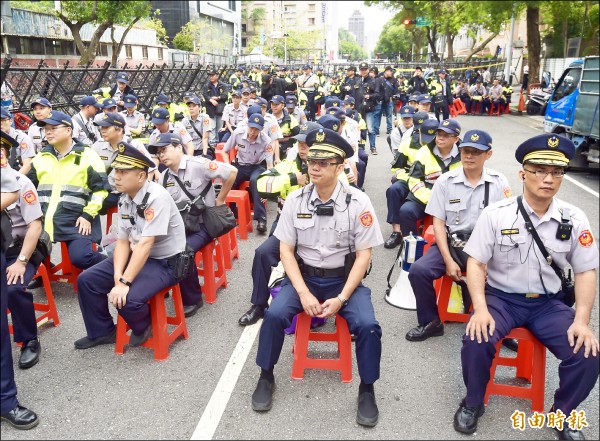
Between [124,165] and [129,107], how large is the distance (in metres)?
6.06

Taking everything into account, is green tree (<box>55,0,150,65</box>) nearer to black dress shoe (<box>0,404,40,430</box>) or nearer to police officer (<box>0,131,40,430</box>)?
police officer (<box>0,131,40,430</box>)

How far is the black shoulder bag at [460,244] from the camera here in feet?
13.6

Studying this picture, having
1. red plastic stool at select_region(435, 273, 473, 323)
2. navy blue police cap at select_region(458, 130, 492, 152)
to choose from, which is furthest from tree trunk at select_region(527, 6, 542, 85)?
red plastic stool at select_region(435, 273, 473, 323)

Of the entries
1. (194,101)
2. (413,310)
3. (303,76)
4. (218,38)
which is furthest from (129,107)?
(218,38)

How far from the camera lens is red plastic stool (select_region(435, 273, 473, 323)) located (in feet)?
14.1

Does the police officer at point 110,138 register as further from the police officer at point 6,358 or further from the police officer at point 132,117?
the police officer at point 132,117

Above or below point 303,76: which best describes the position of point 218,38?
above

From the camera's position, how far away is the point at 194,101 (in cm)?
930

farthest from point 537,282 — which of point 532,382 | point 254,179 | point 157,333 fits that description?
point 254,179

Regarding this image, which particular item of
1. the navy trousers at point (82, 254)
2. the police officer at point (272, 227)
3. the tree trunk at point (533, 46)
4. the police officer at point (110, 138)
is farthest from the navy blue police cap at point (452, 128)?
the tree trunk at point (533, 46)

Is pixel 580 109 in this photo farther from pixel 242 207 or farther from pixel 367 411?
pixel 367 411

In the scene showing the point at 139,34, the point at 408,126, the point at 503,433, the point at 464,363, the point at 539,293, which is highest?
the point at 139,34

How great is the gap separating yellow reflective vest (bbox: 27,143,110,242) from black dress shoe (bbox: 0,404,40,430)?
1.97 metres

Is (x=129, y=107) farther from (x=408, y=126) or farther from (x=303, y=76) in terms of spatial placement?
(x=303, y=76)
